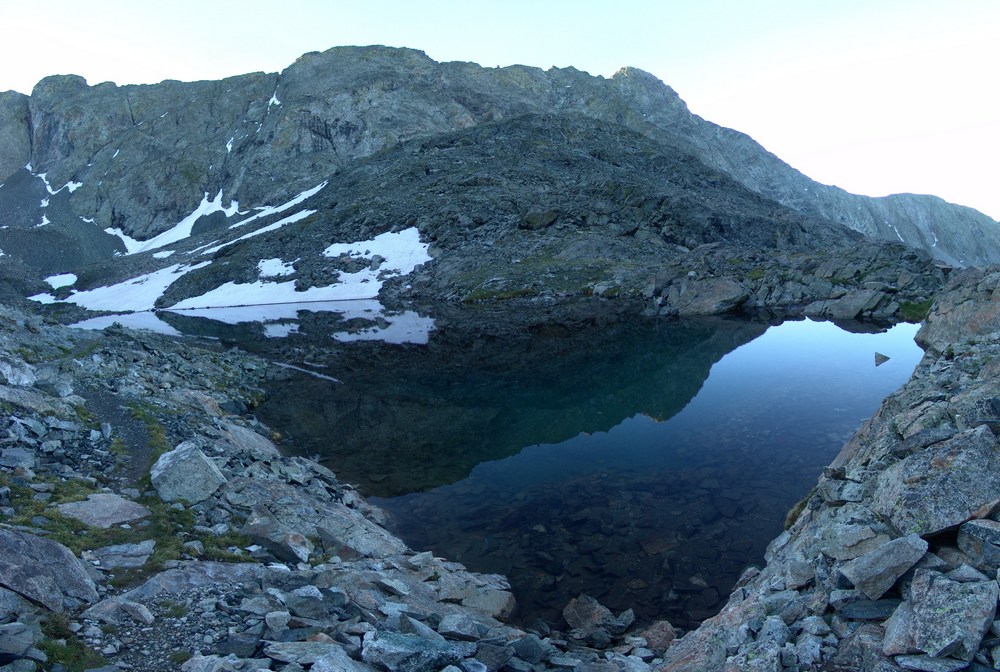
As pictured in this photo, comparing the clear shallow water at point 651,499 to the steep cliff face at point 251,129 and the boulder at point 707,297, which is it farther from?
the steep cliff face at point 251,129

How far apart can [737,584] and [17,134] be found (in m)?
247

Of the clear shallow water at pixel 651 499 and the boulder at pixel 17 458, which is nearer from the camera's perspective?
the boulder at pixel 17 458

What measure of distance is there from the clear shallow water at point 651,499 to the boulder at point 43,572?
8084mm

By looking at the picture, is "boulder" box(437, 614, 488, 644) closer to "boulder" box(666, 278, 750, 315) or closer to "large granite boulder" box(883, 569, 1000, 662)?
"large granite boulder" box(883, 569, 1000, 662)

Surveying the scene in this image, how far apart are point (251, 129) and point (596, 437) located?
178 metres

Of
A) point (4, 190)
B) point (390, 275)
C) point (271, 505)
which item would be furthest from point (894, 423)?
point (4, 190)

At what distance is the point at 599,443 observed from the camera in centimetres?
2197

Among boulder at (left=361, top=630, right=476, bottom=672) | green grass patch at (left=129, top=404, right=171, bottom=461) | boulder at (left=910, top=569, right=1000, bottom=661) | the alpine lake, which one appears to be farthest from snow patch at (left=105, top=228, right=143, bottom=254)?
boulder at (left=910, top=569, right=1000, bottom=661)

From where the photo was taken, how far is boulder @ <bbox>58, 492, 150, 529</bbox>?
10.8 metres

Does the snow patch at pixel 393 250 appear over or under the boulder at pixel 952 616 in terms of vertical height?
over

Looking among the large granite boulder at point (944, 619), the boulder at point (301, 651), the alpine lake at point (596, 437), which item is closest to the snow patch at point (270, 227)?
the alpine lake at point (596, 437)

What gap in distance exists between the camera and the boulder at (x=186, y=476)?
12.8m

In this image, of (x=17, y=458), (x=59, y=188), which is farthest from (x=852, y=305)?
(x=59, y=188)

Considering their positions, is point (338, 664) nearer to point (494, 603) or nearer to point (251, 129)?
point (494, 603)
